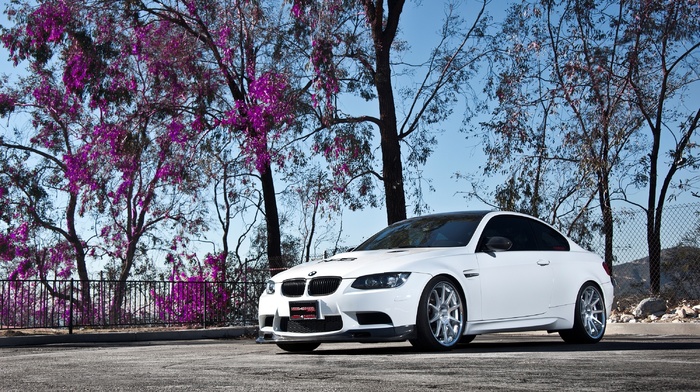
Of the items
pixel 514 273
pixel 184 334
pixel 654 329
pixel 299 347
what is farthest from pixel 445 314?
pixel 184 334

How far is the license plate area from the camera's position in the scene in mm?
9586

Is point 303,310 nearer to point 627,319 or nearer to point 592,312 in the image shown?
point 592,312

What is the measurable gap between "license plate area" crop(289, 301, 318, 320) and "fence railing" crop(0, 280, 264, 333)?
10868mm

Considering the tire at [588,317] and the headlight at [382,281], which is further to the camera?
the tire at [588,317]

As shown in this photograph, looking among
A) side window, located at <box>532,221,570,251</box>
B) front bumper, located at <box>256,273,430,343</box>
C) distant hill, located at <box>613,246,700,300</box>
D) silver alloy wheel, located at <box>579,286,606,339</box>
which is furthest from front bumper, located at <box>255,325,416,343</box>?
distant hill, located at <box>613,246,700,300</box>

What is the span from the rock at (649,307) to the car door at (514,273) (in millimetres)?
7582

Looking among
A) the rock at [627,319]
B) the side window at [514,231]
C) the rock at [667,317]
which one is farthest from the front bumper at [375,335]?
the rock at [627,319]

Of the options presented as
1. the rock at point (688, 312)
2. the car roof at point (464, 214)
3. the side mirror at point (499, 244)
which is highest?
the car roof at point (464, 214)

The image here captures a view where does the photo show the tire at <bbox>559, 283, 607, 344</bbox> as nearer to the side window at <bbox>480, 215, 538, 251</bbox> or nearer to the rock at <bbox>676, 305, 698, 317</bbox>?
the side window at <bbox>480, 215, 538, 251</bbox>

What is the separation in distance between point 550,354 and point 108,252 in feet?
79.5

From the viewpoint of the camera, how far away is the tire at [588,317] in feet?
36.7

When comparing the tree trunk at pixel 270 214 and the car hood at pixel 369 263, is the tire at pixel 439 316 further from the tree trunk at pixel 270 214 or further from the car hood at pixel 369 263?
the tree trunk at pixel 270 214

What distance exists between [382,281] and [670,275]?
10822 mm

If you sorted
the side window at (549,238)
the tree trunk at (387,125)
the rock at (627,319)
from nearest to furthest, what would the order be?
Answer: the side window at (549,238) → the rock at (627,319) → the tree trunk at (387,125)
